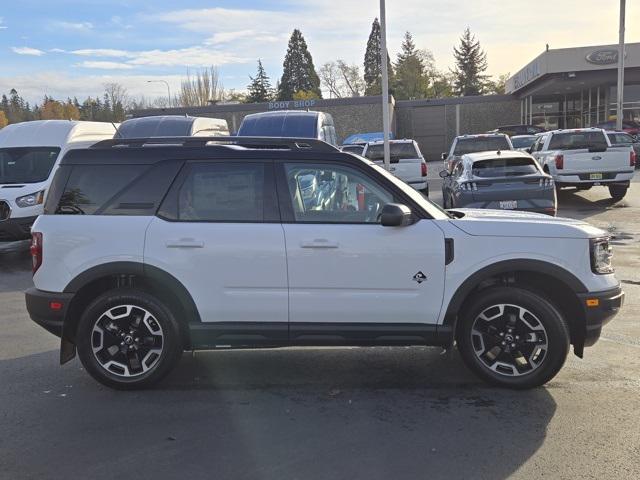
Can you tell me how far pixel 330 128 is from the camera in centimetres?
1623

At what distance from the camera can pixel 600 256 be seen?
4535mm

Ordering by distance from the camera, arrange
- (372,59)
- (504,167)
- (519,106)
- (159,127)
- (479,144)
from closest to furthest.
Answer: (504,167)
(159,127)
(479,144)
(519,106)
(372,59)

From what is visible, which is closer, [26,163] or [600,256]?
[600,256]

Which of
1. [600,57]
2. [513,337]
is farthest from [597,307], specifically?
[600,57]

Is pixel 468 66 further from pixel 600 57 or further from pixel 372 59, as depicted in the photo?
pixel 600 57

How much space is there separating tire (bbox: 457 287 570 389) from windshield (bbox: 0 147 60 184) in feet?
33.2

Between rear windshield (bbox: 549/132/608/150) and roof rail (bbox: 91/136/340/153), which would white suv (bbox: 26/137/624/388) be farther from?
rear windshield (bbox: 549/132/608/150)

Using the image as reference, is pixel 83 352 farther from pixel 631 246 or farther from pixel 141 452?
pixel 631 246

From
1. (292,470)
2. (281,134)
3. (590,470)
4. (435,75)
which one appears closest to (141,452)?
(292,470)

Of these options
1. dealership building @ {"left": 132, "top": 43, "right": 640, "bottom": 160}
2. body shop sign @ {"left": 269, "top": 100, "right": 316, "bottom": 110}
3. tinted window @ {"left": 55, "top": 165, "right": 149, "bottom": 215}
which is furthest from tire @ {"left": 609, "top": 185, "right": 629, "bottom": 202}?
body shop sign @ {"left": 269, "top": 100, "right": 316, "bottom": 110}

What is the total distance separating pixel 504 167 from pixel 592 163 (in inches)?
192

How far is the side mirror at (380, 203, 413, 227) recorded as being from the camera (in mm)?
4359

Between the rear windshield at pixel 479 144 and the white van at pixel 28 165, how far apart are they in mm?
10330

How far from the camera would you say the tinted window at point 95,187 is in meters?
4.74
